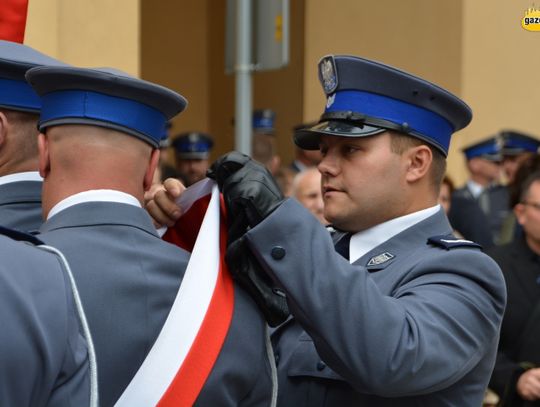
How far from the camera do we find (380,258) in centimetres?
287

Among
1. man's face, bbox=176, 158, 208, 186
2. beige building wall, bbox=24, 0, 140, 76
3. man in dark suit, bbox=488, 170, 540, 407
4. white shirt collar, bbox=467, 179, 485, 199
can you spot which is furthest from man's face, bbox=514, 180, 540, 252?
white shirt collar, bbox=467, 179, 485, 199

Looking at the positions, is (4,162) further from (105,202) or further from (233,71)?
(233,71)

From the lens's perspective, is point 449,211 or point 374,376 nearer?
point 374,376

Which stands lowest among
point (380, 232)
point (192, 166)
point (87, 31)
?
point (192, 166)

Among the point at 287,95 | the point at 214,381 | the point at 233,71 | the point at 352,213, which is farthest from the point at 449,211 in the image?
the point at 214,381

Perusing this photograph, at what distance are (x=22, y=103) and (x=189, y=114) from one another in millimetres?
7638

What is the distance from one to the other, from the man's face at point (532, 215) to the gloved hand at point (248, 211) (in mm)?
2761

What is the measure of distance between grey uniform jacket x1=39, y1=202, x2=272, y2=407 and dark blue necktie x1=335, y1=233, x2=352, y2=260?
539mm

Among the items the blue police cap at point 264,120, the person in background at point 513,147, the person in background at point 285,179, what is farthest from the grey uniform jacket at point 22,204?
the person in background at point 513,147

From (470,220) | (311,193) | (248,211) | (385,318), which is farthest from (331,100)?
(470,220)

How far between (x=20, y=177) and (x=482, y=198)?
656 centimetres

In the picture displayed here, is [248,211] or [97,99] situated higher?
[97,99]

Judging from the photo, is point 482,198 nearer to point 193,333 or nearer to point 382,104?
point 382,104

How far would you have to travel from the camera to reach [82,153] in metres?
2.37
